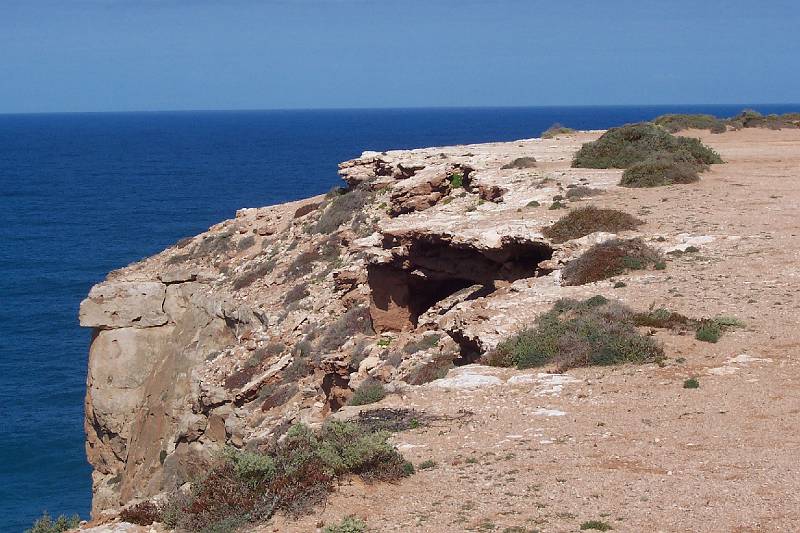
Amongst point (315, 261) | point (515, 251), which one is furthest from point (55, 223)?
point (515, 251)

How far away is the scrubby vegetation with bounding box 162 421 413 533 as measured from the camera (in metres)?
9.67

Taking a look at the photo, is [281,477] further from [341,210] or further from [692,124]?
[692,124]

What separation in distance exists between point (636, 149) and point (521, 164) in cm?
415

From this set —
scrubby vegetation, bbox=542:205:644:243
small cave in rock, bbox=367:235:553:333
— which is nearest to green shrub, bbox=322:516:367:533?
small cave in rock, bbox=367:235:553:333

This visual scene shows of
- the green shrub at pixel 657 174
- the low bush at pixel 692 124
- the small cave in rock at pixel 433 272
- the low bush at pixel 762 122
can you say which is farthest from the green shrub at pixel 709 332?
the low bush at pixel 762 122

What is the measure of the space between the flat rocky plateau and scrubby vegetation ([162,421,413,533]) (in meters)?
0.25

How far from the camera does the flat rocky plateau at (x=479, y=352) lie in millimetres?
9914

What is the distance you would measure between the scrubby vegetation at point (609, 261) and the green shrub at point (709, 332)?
10.5ft

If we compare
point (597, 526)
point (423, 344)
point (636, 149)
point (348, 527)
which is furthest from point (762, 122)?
point (348, 527)

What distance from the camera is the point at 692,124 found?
4538 centimetres

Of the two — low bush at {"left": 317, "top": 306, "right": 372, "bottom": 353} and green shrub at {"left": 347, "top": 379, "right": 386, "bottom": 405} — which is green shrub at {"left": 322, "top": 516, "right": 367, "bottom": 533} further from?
low bush at {"left": 317, "top": 306, "right": 372, "bottom": 353}

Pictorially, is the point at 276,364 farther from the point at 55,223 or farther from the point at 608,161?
the point at 55,223

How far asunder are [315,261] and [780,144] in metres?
20.3

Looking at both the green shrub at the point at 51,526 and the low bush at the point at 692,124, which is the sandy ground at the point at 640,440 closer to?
the green shrub at the point at 51,526
